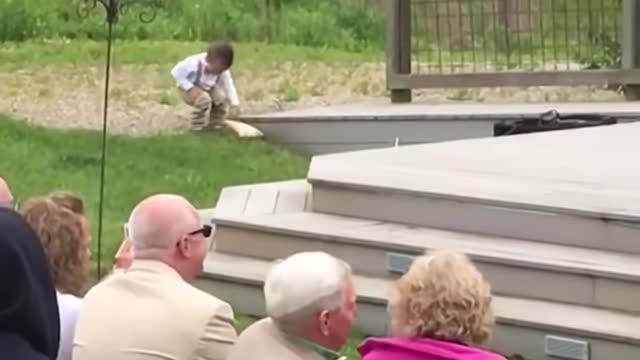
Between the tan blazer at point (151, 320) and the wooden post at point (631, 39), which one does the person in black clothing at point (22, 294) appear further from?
the wooden post at point (631, 39)

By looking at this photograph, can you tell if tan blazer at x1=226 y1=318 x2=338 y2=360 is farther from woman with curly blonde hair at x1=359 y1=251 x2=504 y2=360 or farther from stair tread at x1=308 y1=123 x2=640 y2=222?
stair tread at x1=308 y1=123 x2=640 y2=222

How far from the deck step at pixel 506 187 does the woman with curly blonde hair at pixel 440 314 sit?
2820 mm

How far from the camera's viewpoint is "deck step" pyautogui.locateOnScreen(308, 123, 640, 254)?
686cm

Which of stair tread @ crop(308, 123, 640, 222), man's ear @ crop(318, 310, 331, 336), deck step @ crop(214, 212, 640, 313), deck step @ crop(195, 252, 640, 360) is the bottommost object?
deck step @ crop(195, 252, 640, 360)

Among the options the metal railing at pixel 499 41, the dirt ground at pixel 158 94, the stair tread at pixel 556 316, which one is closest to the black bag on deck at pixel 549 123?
the metal railing at pixel 499 41

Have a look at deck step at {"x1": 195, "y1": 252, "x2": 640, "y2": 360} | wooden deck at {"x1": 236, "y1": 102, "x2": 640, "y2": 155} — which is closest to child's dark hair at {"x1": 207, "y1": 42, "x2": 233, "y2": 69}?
wooden deck at {"x1": 236, "y1": 102, "x2": 640, "y2": 155}

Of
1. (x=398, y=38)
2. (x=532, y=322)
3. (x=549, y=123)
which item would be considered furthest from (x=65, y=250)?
(x=398, y=38)

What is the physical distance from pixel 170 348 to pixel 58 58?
464 inches

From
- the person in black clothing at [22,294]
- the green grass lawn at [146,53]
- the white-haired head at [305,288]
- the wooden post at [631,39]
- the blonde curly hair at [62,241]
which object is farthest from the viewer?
the green grass lawn at [146,53]

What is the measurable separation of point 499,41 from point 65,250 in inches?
358

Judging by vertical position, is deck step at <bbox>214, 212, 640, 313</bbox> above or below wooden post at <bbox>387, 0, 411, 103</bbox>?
below

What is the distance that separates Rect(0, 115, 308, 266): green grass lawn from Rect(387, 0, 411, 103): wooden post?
1.53m

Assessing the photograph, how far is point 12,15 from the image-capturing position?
57.4 feet

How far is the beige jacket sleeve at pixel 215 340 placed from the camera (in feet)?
13.7
